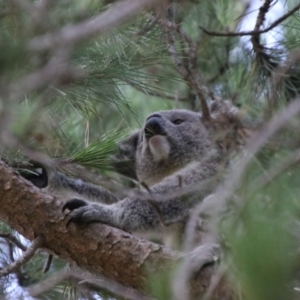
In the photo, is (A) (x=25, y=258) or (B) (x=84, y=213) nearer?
(A) (x=25, y=258)

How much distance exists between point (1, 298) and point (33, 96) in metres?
0.67

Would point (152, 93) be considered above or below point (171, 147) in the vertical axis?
above

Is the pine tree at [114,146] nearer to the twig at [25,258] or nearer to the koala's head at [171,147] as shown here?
the twig at [25,258]

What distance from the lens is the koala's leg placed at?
240 centimetres

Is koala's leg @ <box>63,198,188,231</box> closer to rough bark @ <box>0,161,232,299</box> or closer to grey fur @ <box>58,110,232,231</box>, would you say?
grey fur @ <box>58,110,232,231</box>

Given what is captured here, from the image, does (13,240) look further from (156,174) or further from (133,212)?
(156,174)

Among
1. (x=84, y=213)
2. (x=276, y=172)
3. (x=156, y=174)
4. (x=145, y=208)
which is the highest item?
(x=276, y=172)

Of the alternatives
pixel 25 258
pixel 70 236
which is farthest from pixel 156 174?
pixel 25 258

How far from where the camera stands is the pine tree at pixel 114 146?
109cm

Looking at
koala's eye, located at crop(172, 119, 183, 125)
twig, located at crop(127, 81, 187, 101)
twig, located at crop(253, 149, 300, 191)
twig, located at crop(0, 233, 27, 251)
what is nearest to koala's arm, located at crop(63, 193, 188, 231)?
twig, located at crop(0, 233, 27, 251)

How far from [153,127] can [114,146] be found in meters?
0.55

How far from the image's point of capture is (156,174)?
10.6ft

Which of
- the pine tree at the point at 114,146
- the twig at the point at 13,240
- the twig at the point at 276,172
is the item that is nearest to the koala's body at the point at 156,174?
the pine tree at the point at 114,146

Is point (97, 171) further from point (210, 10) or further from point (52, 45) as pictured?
point (210, 10)
